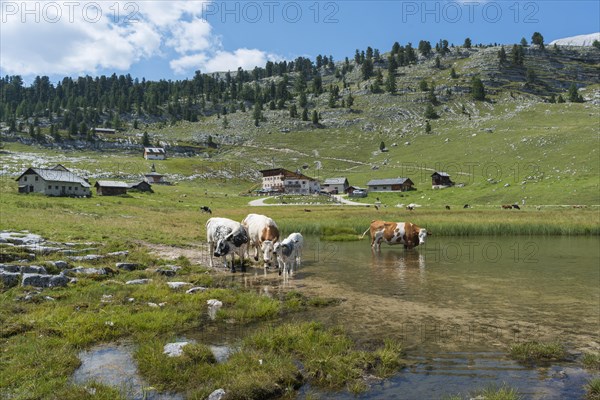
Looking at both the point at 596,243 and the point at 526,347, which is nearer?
the point at 526,347

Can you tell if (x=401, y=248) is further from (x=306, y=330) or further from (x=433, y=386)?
(x=433, y=386)

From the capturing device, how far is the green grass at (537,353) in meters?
10.0

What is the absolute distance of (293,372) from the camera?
349 inches

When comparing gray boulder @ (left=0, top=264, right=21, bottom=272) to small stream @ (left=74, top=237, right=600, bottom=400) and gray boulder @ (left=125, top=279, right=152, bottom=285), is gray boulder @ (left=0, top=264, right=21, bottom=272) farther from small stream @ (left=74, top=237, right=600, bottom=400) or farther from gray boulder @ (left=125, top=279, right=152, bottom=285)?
small stream @ (left=74, top=237, right=600, bottom=400)

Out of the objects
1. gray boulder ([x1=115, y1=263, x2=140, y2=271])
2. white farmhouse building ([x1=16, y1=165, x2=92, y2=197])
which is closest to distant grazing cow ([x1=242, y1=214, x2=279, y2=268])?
gray boulder ([x1=115, y1=263, x2=140, y2=271])

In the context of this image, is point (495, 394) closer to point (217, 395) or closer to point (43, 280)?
point (217, 395)

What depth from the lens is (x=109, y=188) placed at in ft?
309

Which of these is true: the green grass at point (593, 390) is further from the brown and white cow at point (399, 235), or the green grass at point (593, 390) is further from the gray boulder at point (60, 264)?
the brown and white cow at point (399, 235)

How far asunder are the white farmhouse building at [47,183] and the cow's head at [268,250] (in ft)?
241

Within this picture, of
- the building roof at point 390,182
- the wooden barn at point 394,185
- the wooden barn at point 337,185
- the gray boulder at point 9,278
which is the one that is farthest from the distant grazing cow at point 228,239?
the wooden barn at point 337,185

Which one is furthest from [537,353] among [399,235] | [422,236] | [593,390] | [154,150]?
[154,150]

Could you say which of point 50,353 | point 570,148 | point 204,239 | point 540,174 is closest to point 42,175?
point 204,239

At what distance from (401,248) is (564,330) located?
21.6 m

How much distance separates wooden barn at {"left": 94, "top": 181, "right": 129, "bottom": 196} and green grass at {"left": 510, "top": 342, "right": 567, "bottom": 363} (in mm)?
96668
